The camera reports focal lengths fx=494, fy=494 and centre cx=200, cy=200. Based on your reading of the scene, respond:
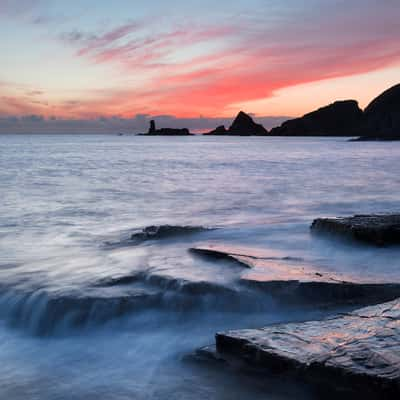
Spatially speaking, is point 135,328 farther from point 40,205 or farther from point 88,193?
point 88,193

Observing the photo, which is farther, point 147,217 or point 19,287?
point 147,217

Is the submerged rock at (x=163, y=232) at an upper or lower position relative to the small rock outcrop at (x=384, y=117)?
lower

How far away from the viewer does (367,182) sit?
20594 millimetres

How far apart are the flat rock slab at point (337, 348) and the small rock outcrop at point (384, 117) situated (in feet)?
413

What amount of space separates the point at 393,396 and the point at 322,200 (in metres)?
12.5

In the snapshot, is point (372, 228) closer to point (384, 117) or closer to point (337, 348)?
point (337, 348)

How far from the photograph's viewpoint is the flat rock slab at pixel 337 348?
10.4 feet

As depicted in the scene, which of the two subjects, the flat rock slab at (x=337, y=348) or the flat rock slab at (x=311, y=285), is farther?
the flat rock slab at (x=311, y=285)

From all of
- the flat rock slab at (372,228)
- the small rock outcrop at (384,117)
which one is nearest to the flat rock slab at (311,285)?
the flat rock slab at (372,228)

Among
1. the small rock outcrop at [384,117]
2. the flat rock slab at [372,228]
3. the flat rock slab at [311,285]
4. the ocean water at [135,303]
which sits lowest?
the ocean water at [135,303]

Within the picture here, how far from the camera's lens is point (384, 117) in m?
136

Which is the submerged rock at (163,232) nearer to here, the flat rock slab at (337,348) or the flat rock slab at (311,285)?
the flat rock slab at (311,285)

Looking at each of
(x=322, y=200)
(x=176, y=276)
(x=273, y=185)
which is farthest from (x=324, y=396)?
(x=273, y=185)

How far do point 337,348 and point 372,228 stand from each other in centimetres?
407
